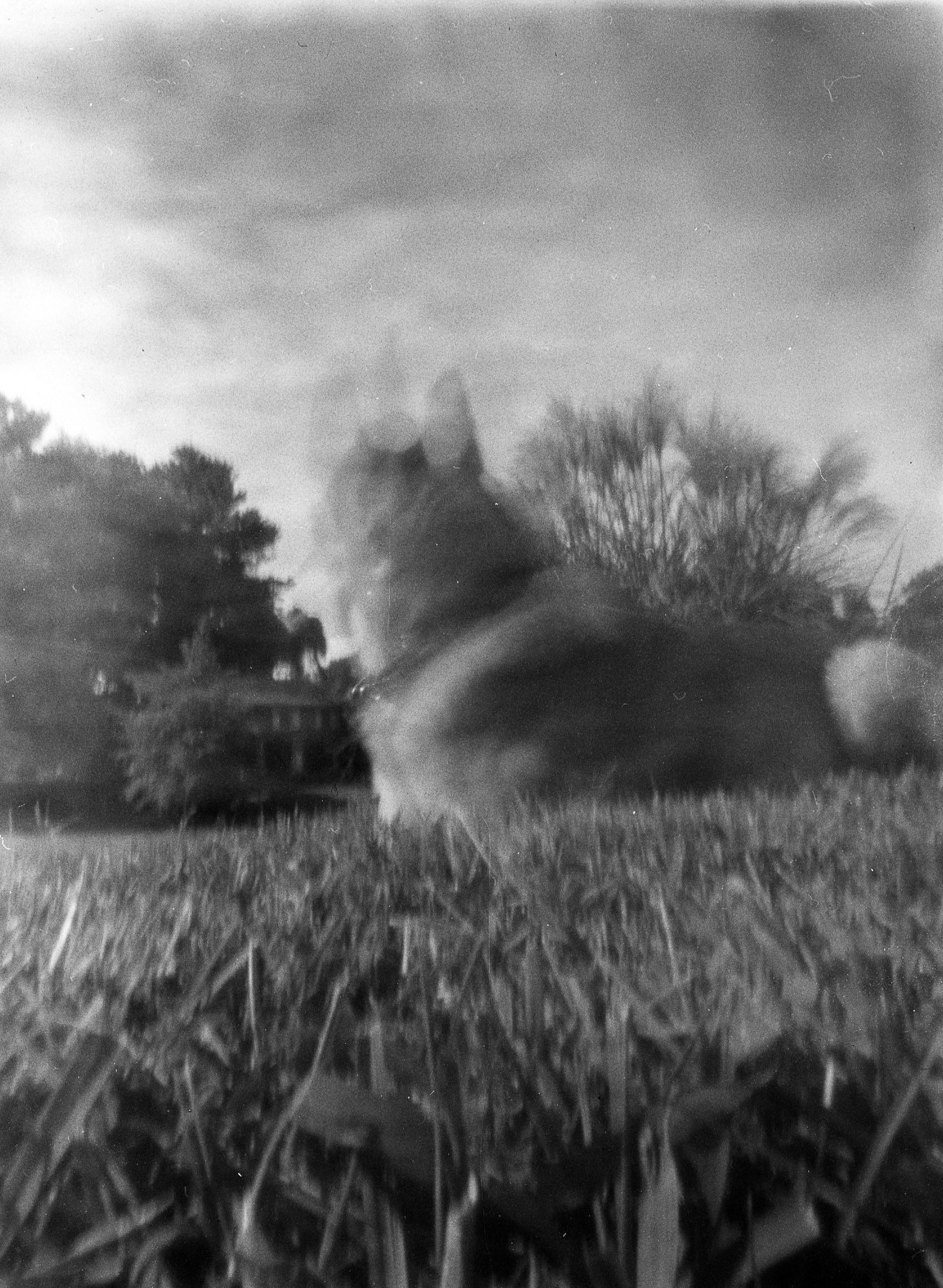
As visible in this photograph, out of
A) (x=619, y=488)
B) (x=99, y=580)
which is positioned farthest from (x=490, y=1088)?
(x=619, y=488)

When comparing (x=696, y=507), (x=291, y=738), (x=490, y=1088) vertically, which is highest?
(x=696, y=507)

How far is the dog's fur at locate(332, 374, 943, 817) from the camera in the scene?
1.03 meters

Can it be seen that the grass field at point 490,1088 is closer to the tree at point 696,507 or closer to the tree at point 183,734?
the tree at point 183,734

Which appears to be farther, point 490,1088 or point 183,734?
point 183,734

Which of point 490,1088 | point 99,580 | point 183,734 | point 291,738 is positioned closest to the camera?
point 490,1088

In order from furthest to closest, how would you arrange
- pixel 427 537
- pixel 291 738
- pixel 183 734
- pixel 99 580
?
pixel 427 537
pixel 291 738
pixel 183 734
pixel 99 580

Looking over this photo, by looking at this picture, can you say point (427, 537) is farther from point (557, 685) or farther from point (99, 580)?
point (99, 580)

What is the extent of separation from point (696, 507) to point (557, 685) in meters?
0.38

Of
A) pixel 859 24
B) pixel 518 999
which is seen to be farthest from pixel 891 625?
pixel 518 999

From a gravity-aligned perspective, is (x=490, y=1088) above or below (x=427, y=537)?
below

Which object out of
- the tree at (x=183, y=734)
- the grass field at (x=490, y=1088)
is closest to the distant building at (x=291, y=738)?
the tree at (x=183, y=734)

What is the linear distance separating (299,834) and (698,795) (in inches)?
18.4

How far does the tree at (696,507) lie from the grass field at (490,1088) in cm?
27

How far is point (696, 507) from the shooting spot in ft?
2.86
